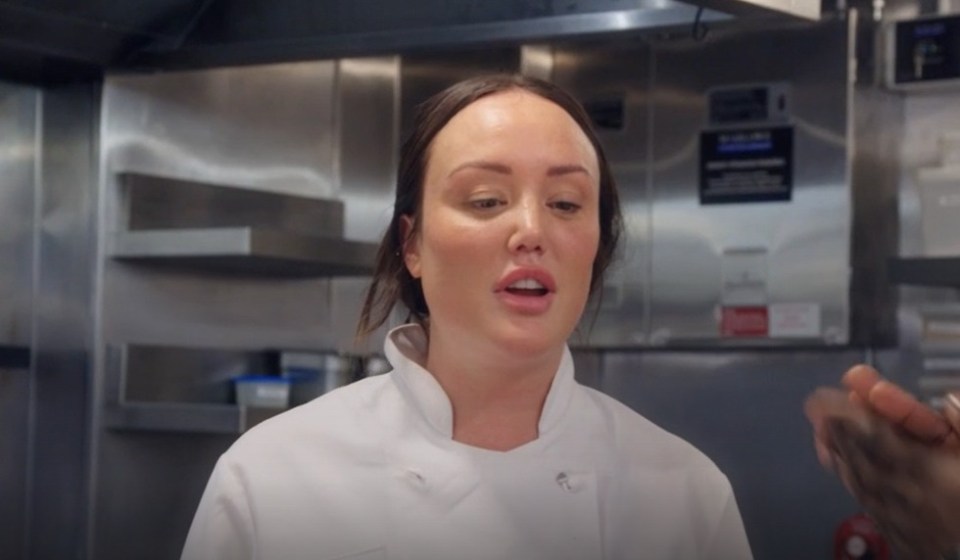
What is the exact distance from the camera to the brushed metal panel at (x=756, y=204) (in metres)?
2.94

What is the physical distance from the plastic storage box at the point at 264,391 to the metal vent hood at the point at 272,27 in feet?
2.01

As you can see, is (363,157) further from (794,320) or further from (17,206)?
(794,320)

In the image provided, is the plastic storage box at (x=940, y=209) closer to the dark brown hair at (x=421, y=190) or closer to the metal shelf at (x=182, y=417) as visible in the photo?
the metal shelf at (x=182, y=417)

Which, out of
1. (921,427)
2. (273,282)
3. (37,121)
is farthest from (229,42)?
(921,427)

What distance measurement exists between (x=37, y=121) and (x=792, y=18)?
4.69ft

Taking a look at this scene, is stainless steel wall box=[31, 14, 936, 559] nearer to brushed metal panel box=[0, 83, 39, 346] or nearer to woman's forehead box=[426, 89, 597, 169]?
brushed metal panel box=[0, 83, 39, 346]

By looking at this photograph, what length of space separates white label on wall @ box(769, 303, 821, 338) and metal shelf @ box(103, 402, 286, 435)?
98 cm

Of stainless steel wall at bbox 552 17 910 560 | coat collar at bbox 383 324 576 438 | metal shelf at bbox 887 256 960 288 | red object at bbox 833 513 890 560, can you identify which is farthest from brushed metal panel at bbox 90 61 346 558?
coat collar at bbox 383 324 576 438

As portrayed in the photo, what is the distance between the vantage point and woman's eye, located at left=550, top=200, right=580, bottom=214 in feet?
4.33

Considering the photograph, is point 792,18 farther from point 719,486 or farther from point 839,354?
point 839,354

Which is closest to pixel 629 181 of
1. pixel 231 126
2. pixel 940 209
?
pixel 940 209

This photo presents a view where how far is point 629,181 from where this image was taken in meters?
3.19

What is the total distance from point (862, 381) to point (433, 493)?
66 centimetres

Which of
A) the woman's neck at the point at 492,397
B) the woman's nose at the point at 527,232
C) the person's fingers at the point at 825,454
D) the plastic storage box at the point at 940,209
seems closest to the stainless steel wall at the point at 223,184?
the plastic storage box at the point at 940,209
